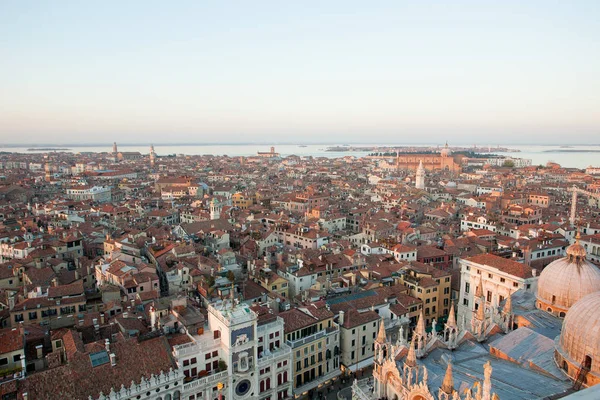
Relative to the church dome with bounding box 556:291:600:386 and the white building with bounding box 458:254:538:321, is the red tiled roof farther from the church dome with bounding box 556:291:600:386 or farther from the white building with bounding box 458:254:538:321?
the church dome with bounding box 556:291:600:386

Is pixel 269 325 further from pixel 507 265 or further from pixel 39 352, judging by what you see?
pixel 507 265

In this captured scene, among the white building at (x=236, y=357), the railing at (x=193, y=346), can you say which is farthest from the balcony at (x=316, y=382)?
the railing at (x=193, y=346)

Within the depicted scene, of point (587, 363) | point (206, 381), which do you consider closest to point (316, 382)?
point (206, 381)

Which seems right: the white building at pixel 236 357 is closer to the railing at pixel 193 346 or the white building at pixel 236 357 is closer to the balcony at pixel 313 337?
the railing at pixel 193 346

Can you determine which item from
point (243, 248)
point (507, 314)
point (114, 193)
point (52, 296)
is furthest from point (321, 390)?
point (114, 193)

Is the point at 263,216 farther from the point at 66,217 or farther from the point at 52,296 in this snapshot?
the point at 52,296
